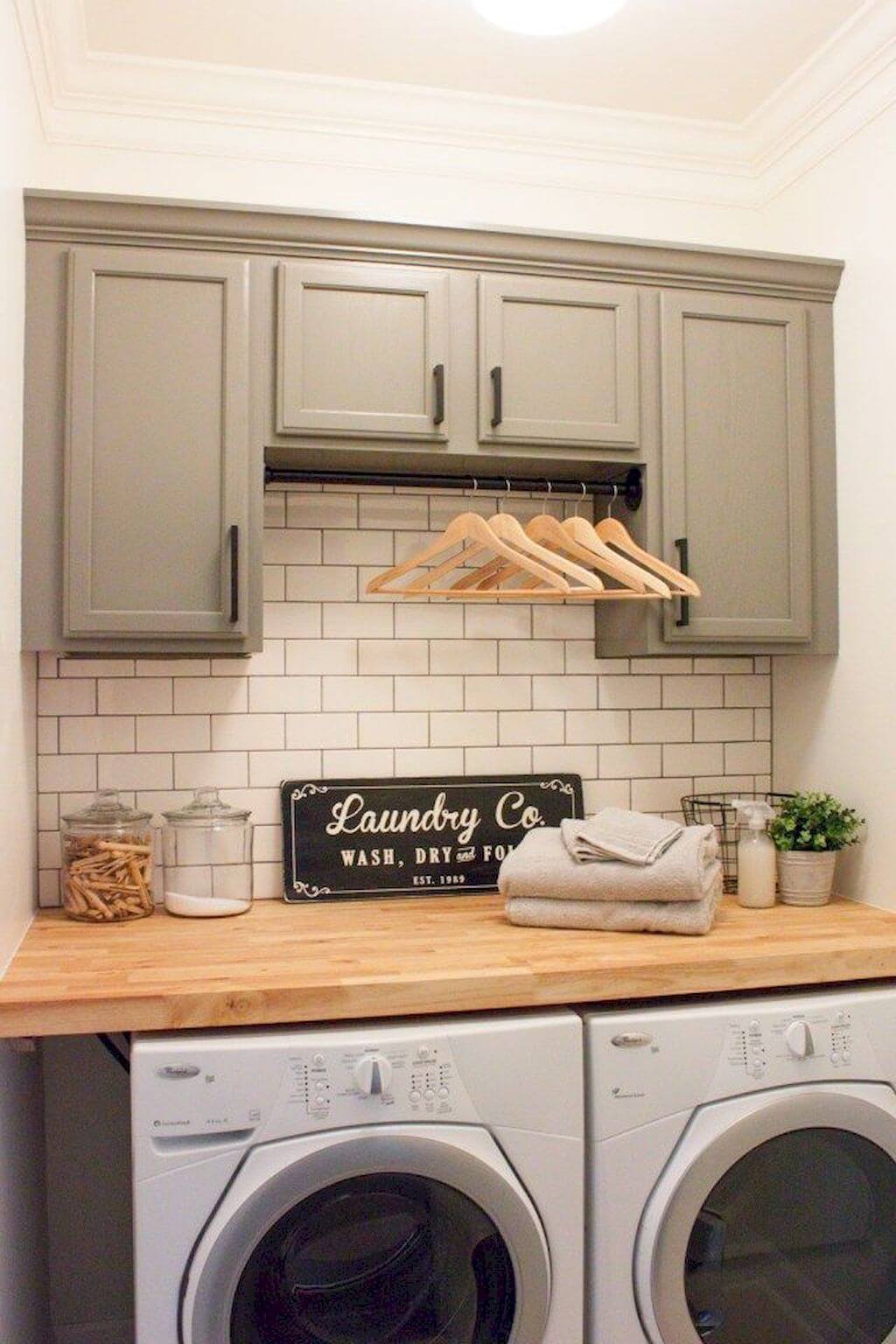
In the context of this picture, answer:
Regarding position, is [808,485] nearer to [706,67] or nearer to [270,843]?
[706,67]

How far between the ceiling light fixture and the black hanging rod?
92 centimetres

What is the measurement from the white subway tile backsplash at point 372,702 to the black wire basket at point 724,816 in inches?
2.0

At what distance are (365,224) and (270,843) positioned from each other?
143cm

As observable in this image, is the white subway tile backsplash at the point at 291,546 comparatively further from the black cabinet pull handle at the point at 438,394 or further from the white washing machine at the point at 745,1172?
the white washing machine at the point at 745,1172

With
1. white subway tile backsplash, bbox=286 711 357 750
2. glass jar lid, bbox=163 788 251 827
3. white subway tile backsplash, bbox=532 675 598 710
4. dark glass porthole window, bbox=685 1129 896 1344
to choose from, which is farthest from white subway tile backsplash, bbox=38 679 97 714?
dark glass porthole window, bbox=685 1129 896 1344

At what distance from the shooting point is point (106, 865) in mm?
2309

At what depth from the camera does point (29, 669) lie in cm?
239

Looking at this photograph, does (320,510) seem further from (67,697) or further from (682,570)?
(682,570)

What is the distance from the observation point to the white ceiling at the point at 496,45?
234 centimetres

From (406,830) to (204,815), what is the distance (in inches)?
19.9

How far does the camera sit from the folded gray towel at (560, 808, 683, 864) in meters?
2.19

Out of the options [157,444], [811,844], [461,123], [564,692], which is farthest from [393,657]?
[461,123]

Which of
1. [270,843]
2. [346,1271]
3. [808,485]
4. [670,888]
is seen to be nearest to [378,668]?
[270,843]

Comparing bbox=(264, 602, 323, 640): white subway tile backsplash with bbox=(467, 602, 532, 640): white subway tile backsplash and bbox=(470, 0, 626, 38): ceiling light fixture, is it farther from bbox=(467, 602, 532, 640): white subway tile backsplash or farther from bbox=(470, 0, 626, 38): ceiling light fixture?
bbox=(470, 0, 626, 38): ceiling light fixture
